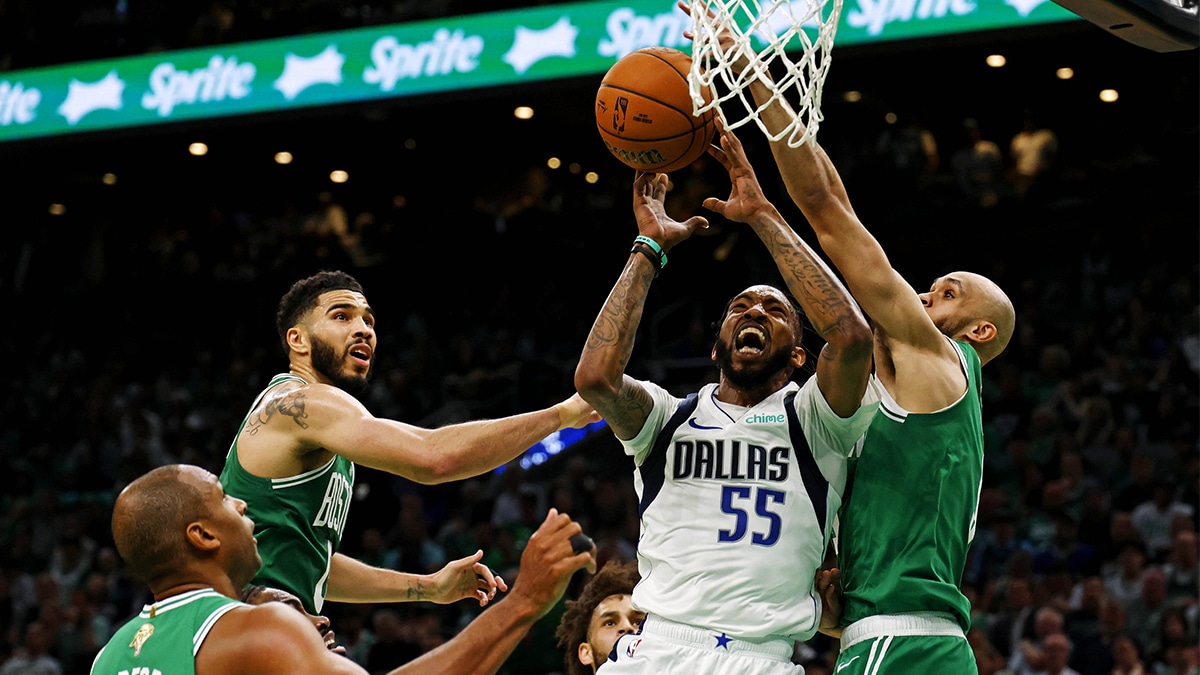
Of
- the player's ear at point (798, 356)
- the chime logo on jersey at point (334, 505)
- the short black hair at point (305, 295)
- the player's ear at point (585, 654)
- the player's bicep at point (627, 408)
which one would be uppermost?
the short black hair at point (305, 295)

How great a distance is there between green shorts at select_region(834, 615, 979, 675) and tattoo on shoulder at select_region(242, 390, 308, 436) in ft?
6.15

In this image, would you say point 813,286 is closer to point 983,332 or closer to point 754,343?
point 754,343

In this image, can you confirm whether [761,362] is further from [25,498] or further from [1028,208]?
[25,498]

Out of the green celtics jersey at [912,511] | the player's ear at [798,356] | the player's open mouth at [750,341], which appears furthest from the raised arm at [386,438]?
the green celtics jersey at [912,511]

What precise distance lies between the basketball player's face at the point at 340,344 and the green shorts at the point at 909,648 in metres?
1.99

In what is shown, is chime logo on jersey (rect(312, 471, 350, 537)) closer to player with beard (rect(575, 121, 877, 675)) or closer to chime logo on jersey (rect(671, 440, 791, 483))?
player with beard (rect(575, 121, 877, 675))

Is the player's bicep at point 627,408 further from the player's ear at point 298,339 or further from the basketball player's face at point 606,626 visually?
the player's ear at point 298,339

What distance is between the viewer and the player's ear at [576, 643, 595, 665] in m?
5.10

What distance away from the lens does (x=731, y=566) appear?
4.01 meters

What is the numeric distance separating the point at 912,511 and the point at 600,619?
1.51 m

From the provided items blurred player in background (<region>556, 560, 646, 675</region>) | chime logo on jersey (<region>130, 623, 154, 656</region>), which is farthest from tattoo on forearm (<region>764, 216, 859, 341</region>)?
chime logo on jersey (<region>130, 623, 154, 656</region>)

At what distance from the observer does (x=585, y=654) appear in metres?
5.13

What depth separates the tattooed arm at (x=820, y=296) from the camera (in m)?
3.95

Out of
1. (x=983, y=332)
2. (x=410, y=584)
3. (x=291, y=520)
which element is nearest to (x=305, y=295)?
(x=291, y=520)
